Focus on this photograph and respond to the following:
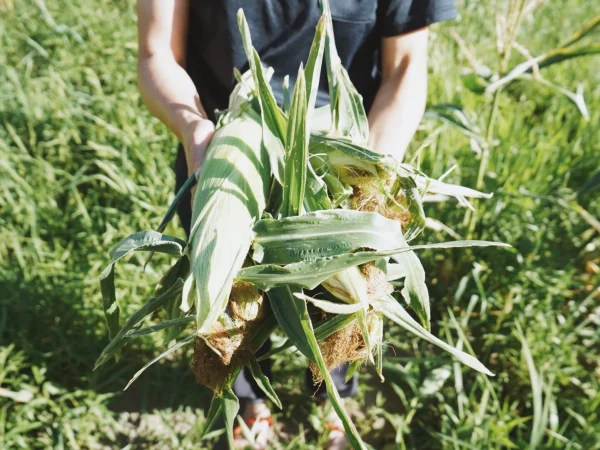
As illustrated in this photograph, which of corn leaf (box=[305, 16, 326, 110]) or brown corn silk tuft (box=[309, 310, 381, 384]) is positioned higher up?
corn leaf (box=[305, 16, 326, 110])

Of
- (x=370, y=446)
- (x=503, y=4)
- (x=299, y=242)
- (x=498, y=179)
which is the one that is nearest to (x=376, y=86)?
(x=299, y=242)

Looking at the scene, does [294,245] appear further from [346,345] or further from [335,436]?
[335,436]

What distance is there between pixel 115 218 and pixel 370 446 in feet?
Result: 3.24

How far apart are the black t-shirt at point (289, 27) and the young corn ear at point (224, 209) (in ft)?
0.65

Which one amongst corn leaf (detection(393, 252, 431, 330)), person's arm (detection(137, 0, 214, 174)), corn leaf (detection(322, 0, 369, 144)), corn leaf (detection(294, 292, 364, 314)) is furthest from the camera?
person's arm (detection(137, 0, 214, 174))

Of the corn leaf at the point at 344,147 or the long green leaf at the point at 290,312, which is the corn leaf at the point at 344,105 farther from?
the long green leaf at the point at 290,312

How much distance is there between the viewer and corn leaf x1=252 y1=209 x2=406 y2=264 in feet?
2.40

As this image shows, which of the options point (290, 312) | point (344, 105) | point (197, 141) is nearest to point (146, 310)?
point (290, 312)

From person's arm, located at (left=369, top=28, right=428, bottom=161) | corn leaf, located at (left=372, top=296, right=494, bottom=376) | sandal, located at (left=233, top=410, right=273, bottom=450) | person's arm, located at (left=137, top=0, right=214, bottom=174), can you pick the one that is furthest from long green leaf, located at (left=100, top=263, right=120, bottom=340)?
sandal, located at (left=233, top=410, right=273, bottom=450)

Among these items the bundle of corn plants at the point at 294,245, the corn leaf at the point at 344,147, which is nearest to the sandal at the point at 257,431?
the bundle of corn plants at the point at 294,245

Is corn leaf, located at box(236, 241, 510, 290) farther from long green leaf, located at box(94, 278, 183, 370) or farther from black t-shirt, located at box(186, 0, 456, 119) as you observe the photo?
black t-shirt, located at box(186, 0, 456, 119)

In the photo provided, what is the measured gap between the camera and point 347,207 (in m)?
0.86

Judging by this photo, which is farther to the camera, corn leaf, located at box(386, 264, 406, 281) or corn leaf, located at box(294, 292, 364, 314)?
corn leaf, located at box(386, 264, 406, 281)

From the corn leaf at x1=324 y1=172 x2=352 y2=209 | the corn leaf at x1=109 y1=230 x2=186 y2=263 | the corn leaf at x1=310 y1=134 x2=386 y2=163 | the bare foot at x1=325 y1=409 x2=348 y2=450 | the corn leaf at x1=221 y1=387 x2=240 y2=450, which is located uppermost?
the corn leaf at x1=310 y1=134 x2=386 y2=163
